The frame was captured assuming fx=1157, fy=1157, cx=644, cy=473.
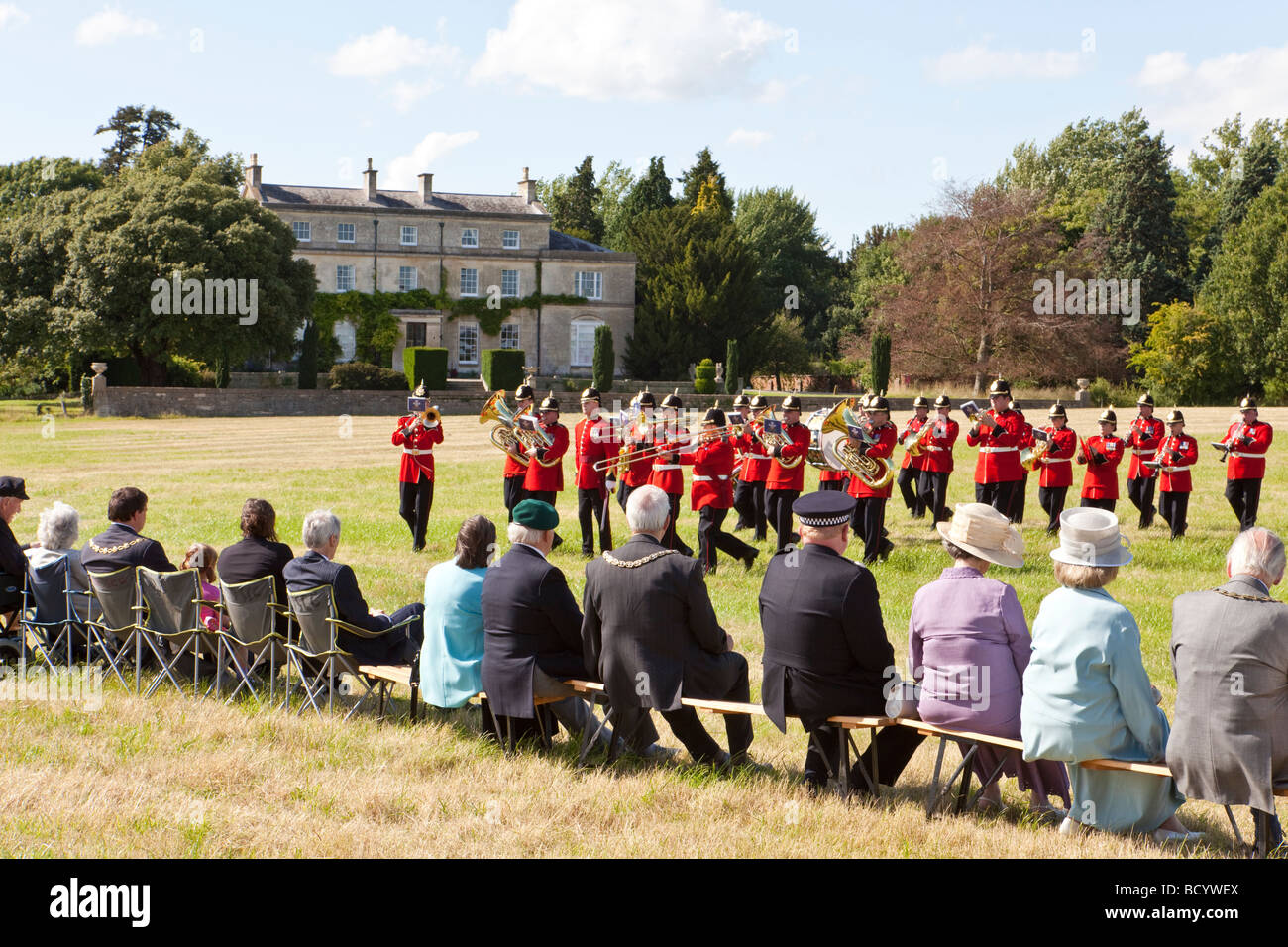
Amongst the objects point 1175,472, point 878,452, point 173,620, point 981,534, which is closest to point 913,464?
point 878,452

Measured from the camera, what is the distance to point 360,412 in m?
43.2

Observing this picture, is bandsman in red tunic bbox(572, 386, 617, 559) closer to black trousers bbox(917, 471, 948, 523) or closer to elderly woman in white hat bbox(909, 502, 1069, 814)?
black trousers bbox(917, 471, 948, 523)

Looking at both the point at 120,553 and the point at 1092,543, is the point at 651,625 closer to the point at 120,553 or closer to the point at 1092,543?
the point at 1092,543

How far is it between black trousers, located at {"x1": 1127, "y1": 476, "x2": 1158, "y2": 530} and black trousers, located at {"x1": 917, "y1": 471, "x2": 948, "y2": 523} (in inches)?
108

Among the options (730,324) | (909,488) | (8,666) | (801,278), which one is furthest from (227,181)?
(8,666)

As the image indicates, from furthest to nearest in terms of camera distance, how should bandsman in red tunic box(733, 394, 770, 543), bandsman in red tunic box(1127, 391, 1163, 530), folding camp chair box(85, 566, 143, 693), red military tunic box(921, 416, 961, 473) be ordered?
bandsman in red tunic box(1127, 391, 1163, 530) → red military tunic box(921, 416, 961, 473) → bandsman in red tunic box(733, 394, 770, 543) → folding camp chair box(85, 566, 143, 693)

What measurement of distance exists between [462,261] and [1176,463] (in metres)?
48.6

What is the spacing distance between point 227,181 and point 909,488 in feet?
154

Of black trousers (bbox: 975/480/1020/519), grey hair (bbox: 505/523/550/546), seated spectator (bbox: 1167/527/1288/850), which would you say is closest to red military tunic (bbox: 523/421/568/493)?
black trousers (bbox: 975/480/1020/519)

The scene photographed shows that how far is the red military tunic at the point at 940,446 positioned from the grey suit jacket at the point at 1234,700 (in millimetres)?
10426

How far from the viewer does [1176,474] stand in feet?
48.4

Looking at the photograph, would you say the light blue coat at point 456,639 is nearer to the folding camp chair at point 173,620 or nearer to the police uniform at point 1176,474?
the folding camp chair at point 173,620

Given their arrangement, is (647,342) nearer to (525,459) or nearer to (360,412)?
(360,412)

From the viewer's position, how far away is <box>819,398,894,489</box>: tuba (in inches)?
499
